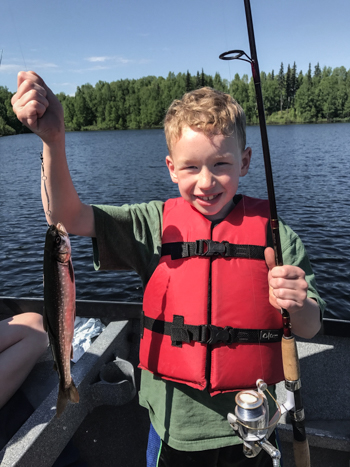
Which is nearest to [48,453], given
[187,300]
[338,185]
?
[187,300]

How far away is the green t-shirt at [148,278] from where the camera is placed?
221 centimetres

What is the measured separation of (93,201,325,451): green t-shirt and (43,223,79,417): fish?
44cm

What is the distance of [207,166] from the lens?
225cm

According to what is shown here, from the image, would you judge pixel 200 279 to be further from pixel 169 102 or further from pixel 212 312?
pixel 169 102

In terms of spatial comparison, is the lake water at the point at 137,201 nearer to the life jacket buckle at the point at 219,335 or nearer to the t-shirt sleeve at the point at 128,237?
the life jacket buckle at the point at 219,335

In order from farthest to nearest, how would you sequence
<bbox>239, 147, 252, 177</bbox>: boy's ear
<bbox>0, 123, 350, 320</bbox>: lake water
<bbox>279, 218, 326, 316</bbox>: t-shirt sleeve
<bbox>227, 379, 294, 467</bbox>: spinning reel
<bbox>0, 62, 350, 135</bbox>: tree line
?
1. <bbox>0, 62, 350, 135</bbox>: tree line
2. <bbox>0, 123, 350, 320</bbox>: lake water
3. <bbox>239, 147, 252, 177</bbox>: boy's ear
4. <bbox>279, 218, 326, 316</bbox>: t-shirt sleeve
5. <bbox>227, 379, 294, 467</bbox>: spinning reel

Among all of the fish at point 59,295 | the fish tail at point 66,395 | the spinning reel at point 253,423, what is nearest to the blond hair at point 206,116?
the fish at point 59,295

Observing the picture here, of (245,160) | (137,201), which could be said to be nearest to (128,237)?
(245,160)

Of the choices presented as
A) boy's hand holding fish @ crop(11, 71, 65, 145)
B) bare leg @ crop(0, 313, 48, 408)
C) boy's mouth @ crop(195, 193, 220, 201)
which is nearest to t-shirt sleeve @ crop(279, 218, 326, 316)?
boy's mouth @ crop(195, 193, 220, 201)

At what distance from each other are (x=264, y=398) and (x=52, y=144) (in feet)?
5.71

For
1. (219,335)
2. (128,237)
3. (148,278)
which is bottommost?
(219,335)

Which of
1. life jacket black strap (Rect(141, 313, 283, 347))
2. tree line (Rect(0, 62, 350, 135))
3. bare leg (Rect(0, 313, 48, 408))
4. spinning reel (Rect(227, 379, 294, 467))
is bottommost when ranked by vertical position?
bare leg (Rect(0, 313, 48, 408))

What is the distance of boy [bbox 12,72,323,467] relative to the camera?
7.29 feet

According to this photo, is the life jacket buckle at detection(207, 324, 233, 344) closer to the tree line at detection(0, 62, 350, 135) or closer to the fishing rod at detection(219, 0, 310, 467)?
the fishing rod at detection(219, 0, 310, 467)
